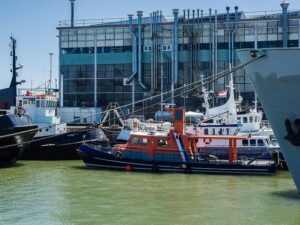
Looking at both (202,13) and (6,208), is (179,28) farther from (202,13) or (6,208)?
(6,208)

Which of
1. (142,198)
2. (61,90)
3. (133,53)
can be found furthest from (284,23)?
(142,198)

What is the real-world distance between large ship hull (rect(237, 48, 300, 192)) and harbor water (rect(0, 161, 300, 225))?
6.38 feet

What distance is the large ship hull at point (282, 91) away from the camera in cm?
1463

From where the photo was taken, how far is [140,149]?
83.7 feet

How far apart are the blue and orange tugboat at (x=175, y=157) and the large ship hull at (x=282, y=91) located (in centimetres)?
847

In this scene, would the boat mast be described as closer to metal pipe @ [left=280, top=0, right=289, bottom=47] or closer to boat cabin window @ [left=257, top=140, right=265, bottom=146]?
boat cabin window @ [left=257, top=140, right=265, bottom=146]

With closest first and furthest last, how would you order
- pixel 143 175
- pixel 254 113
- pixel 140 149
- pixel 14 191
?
pixel 14 191
pixel 143 175
pixel 140 149
pixel 254 113

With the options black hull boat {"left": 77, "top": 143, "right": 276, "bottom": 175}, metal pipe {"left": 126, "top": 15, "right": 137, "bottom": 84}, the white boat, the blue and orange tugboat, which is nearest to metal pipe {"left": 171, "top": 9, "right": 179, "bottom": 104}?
metal pipe {"left": 126, "top": 15, "right": 137, "bottom": 84}

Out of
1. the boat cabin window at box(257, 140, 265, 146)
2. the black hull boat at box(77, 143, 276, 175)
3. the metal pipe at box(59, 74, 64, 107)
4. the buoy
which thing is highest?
the metal pipe at box(59, 74, 64, 107)

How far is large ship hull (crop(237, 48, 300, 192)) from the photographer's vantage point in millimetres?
14633

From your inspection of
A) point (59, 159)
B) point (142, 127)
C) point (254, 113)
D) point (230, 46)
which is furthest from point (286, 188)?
point (230, 46)

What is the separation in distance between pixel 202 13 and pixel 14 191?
103 ft

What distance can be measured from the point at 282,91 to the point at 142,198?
5851mm

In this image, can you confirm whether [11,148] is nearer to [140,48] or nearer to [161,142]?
[161,142]
